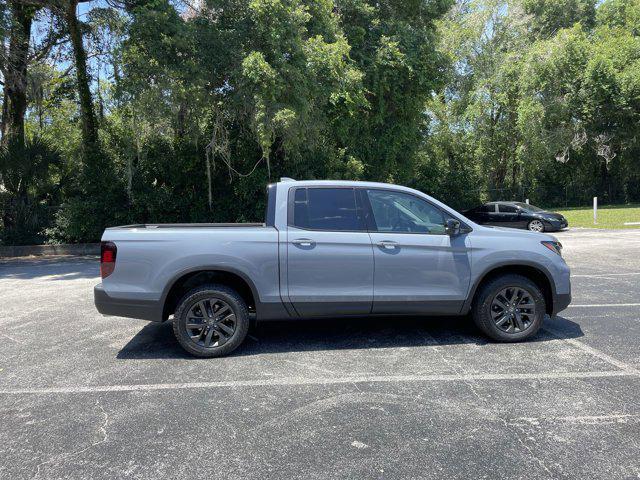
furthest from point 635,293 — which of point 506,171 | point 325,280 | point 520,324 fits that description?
point 506,171

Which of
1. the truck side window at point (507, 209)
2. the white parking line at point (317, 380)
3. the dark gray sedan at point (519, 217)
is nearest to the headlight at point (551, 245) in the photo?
the white parking line at point (317, 380)

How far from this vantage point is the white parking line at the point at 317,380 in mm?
4238

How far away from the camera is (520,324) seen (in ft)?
17.4

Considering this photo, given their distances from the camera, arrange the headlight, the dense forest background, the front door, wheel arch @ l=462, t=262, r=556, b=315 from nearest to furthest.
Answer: the front door, wheel arch @ l=462, t=262, r=556, b=315, the headlight, the dense forest background

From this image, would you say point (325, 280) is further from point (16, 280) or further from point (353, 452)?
point (16, 280)

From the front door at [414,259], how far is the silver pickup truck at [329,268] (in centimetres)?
1

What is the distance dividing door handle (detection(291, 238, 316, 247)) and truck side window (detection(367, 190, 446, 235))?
2.51ft

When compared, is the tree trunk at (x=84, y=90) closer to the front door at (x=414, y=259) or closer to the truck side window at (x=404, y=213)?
the truck side window at (x=404, y=213)

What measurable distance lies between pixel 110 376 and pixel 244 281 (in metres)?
1.55

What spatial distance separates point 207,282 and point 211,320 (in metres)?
0.43

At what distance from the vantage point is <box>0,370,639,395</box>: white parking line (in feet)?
13.9

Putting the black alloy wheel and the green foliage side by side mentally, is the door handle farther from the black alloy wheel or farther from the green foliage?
the green foliage

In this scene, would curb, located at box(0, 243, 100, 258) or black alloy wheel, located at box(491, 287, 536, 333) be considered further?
curb, located at box(0, 243, 100, 258)

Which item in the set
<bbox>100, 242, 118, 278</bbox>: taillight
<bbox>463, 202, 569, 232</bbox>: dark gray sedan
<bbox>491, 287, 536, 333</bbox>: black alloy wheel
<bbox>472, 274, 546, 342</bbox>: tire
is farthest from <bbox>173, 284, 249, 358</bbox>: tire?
<bbox>463, 202, 569, 232</bbox>: dark gray sedan
